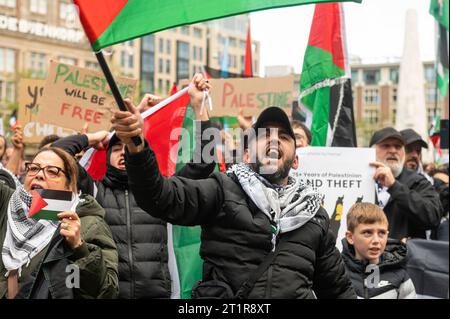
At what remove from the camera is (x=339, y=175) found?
566 cm

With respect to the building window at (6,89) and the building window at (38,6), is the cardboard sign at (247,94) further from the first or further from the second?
the building window at (38,6)

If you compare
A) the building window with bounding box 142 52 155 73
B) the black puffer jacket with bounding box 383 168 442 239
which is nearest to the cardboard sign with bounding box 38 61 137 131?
the black puffer jacket with bounding box 383 168 442 239

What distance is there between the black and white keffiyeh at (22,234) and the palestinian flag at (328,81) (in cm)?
335

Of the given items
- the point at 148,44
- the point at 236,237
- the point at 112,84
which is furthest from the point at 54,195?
the point at 148,44

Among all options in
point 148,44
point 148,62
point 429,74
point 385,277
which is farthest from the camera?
point 429,74

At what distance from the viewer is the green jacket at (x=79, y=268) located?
356 cm

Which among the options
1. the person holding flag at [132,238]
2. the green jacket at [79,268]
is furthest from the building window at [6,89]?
the green jacket at [79,268]

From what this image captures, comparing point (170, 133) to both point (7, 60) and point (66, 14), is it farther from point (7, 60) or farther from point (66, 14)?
point (66, 14)

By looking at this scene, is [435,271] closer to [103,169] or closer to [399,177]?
[399,177]

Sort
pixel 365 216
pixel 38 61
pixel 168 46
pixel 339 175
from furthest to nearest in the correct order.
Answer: pixel 168 46, pixel 38 61, pixel 339 175, pixel 365 216

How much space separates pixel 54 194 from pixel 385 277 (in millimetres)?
1970

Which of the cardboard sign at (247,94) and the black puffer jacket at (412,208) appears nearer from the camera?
the black puffer jacket at (412,208)

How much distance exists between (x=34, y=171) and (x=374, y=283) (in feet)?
6.29
